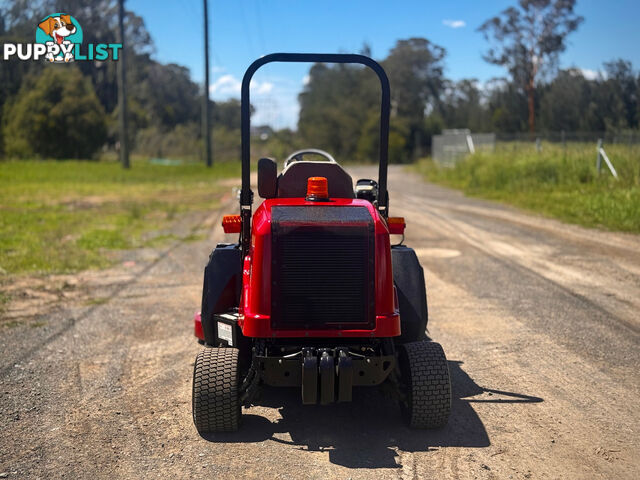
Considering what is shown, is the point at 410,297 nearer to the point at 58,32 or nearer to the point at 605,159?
the point at 605,159

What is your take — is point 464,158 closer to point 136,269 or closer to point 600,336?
point 136,269

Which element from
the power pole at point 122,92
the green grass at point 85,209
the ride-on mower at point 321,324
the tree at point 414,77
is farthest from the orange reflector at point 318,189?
the tree at point 414,77

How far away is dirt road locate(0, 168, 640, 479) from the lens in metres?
4.11

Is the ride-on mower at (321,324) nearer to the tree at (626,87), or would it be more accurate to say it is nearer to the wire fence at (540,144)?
the wire fence at (540,144)

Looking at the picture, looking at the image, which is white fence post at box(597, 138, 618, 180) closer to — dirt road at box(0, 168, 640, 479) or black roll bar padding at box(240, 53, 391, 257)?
dirt road at box(0, 168, 640, 479)

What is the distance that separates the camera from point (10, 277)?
9.55 metres

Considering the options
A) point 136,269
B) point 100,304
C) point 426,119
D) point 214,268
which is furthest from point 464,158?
point 426,119

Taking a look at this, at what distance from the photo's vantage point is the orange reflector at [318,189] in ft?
15.3

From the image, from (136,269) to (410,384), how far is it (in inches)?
267

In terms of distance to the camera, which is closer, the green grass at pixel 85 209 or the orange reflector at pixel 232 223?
the orange reflector at pixel 232 223

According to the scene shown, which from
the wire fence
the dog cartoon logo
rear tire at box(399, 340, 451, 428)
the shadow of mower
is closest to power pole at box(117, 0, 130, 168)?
the dog cartoon logo

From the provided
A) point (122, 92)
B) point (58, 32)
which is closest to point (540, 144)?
point (58, 32)

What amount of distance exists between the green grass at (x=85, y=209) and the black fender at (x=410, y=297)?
6.37 metres

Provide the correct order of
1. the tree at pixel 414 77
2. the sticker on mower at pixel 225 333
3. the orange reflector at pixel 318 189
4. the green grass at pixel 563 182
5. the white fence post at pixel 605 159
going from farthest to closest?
the tree at pixel 414 77 < the white fence post at pixel 605 159 < the green grass at pixel 563 182 < the sticker on mower at pixel 225 333 < the orange reflector at pixel 318 189
